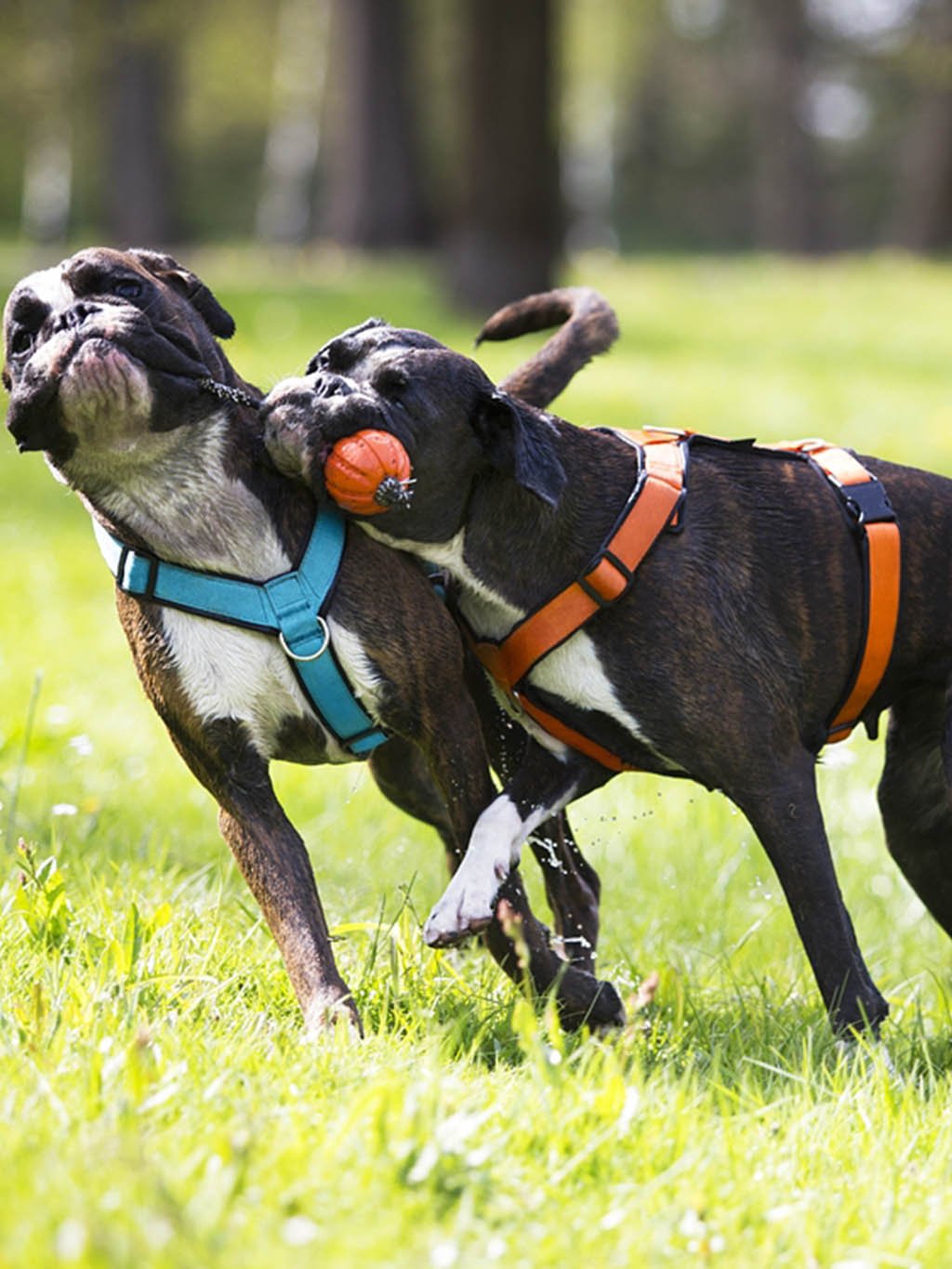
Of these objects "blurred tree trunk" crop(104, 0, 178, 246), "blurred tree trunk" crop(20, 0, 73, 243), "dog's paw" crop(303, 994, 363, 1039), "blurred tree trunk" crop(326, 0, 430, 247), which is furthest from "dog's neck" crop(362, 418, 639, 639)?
"blurred tree trunk" crop(104, 0, 178, 246)

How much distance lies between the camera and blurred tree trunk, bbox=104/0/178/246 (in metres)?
26.0

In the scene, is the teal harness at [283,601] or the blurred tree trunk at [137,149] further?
the blurred tree trunk at [137,149]

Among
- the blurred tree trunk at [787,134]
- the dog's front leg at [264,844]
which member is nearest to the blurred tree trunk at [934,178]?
the blurred tree trunk at [787,134]

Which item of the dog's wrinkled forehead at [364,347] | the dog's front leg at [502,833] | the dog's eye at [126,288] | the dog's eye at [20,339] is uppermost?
the dog's eye at [126,288]

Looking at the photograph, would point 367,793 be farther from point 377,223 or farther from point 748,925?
point 377,223

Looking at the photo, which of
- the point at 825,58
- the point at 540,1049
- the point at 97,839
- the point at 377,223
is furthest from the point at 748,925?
the point at 825,58

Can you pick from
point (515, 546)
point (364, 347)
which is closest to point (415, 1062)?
point (515, 546)

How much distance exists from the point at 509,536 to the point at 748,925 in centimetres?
189

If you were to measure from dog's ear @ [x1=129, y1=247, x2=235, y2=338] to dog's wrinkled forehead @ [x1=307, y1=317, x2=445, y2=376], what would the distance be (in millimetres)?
238

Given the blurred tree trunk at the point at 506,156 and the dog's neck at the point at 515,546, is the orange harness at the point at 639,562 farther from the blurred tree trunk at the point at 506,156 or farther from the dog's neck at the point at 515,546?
the blurred tree trunk at the point at 506,156

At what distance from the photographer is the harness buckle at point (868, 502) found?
4.21 metres

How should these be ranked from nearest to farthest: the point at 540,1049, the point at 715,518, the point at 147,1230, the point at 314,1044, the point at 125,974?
the point at 147,1230 < the point at 540,1049 < the point at 314,1044 < the point at 125,974 < the point at 715,518

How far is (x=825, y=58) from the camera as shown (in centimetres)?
4453

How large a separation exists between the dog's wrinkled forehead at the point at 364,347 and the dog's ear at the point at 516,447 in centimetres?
23
